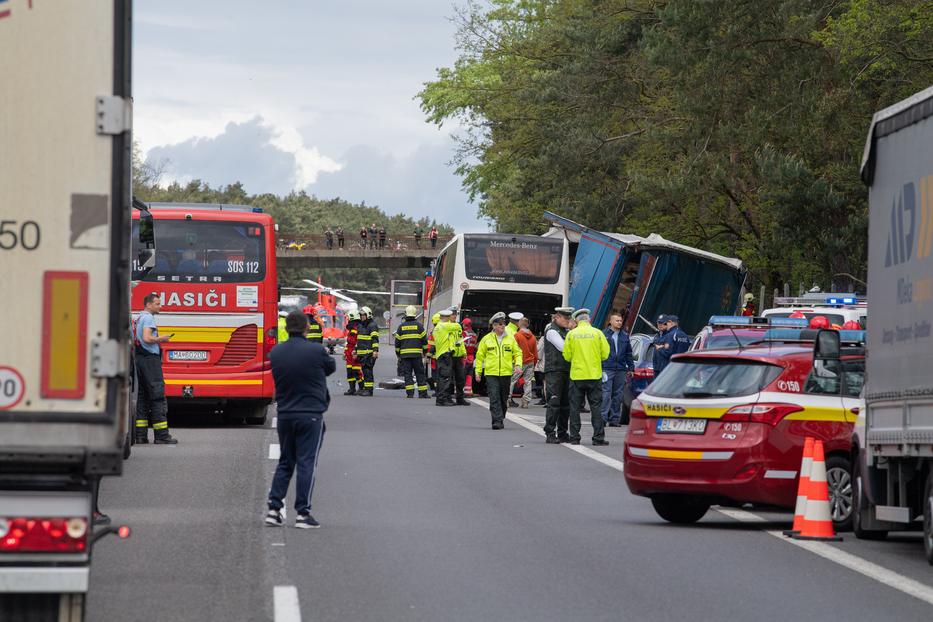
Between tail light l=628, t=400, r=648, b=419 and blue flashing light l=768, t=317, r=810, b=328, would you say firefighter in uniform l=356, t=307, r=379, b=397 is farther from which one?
tail light l=628, t=400, r=648, b=419

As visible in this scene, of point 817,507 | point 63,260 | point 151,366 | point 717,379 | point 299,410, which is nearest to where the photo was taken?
point 63,260

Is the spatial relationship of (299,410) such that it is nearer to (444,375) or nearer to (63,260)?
(63,260)

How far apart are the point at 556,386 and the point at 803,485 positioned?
32.3ft

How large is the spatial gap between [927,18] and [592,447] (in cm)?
1267

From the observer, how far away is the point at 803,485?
42.5ft

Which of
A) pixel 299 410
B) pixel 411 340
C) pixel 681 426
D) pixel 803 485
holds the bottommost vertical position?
pixel 803 485

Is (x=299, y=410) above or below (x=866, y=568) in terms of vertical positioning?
above

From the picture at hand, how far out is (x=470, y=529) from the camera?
1332 cm

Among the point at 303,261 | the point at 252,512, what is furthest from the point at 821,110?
the point at 303,261

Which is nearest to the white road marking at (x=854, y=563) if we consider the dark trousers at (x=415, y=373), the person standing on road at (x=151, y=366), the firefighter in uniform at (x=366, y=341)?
the person standing on road at (x=151, y=366)

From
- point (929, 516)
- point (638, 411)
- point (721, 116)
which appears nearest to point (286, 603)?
point (929, 516)

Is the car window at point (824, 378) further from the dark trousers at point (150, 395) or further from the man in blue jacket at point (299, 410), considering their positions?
the dark trousers at point (150, 395)

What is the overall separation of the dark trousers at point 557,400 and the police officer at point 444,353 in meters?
8.51

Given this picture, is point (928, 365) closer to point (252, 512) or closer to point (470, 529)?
point (470, 529)
